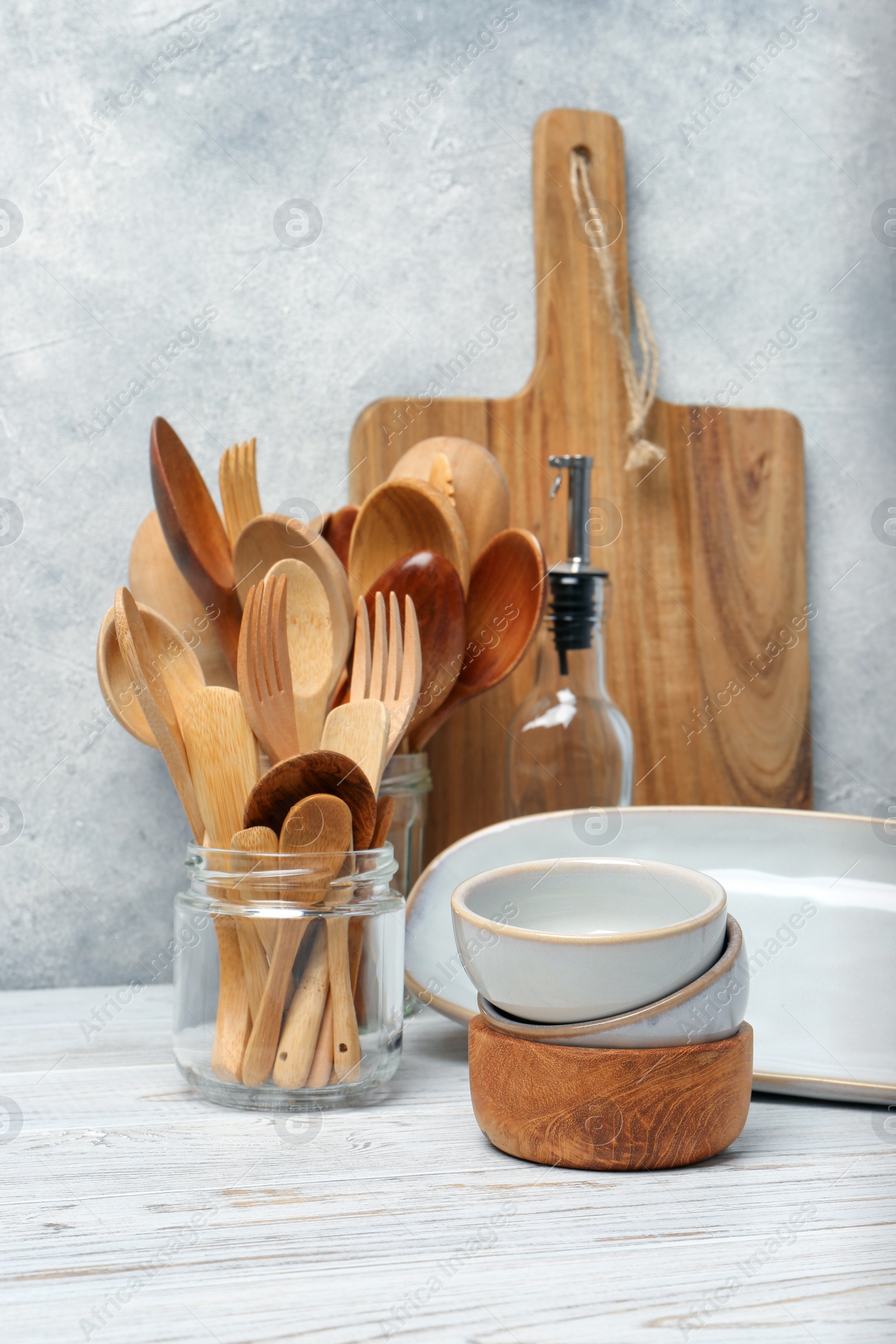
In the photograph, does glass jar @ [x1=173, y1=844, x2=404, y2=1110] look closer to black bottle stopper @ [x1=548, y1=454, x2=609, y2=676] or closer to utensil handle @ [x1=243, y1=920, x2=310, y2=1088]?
utensil handle @ [x1=243, y1=920, x2=310, y2=1088]

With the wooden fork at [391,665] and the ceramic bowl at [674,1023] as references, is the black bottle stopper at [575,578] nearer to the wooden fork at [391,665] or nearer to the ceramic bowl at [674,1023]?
the wooden fork at [391,665]

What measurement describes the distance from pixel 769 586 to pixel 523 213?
1.17 ft

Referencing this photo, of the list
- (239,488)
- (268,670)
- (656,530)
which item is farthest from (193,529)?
(656,530)

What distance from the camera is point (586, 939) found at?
45cm

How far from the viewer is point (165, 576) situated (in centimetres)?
71

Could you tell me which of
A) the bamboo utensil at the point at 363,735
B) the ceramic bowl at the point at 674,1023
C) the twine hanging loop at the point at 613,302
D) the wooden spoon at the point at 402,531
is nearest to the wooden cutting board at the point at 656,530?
the twine hanging loop at the point at 613,302

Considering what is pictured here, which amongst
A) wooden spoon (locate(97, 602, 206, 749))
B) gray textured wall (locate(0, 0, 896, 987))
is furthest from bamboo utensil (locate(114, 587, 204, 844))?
gray textured wall (locate(0, 0, 896, 987))

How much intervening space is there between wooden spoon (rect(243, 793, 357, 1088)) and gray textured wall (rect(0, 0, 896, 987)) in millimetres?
261

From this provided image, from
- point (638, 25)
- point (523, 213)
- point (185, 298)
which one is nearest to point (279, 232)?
point (185, 298)

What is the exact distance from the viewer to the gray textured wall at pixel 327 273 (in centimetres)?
77

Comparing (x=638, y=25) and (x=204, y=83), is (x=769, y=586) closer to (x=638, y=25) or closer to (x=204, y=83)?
(x=638, y=25)

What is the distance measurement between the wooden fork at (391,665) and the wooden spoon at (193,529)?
0.11m

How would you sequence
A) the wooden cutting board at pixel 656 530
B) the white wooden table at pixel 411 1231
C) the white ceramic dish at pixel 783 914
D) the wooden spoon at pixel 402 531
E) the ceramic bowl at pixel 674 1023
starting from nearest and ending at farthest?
the white wooden table at pixel 411 1231 → the ceramic bowl at pixel 674 1023 → the white ceramic dish at pixel 783 914 → the wooden spoon at pixel 402 531 → the wooden cutting board at pixel 656 530

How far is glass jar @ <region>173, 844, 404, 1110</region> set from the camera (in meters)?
0.54
